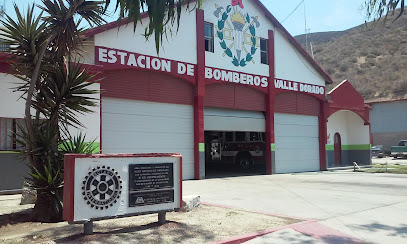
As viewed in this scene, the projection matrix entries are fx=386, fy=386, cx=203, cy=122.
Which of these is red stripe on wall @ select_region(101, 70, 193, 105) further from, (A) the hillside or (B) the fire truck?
(A) the hillside

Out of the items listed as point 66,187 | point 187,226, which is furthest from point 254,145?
point 66,187

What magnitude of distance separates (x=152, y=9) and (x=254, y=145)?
19.9m

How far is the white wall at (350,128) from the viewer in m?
30.3

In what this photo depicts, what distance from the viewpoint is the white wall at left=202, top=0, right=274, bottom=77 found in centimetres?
2006

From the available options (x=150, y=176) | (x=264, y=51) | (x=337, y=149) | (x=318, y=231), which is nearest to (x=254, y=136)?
(x=264, y=51)

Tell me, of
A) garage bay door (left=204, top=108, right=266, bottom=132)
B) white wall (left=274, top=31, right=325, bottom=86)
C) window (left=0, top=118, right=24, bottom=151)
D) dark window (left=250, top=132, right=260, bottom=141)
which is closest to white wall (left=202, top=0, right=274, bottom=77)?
white wall (left=274, top=31, right=325, bottom=86)

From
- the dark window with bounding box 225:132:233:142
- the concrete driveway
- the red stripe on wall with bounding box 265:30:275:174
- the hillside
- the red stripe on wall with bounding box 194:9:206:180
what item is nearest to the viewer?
the concrete driveway

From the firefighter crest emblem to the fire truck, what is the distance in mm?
5266

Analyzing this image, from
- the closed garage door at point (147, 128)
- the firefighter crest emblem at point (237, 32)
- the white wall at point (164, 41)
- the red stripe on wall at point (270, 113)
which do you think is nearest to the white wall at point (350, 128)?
the red stripe on wall at point (270, 113)

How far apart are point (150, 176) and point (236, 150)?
19.0 m

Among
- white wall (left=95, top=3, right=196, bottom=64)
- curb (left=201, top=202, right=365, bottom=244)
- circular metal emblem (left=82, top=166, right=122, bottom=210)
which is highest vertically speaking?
white wall (left=95, top=3, right=196, bottom=64)

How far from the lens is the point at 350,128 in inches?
1223

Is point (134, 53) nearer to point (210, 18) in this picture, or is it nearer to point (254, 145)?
point (210, 18)

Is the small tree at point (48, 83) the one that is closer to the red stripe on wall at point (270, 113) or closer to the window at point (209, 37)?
the window at point (209, 37)
